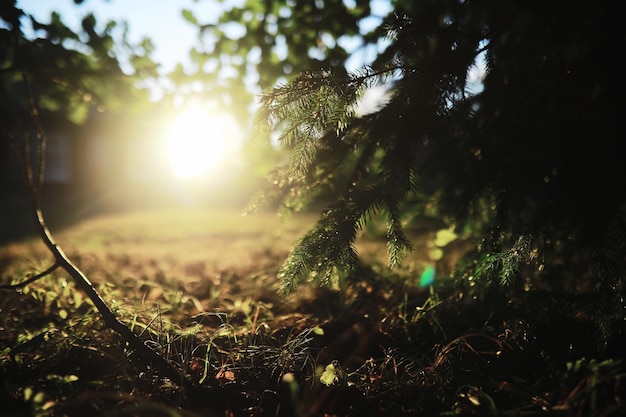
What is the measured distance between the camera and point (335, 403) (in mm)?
1702

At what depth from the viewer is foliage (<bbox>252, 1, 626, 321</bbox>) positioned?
4.26ft

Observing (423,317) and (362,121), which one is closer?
(362,121)

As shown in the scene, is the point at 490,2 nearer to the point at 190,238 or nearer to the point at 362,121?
the point at 362,121

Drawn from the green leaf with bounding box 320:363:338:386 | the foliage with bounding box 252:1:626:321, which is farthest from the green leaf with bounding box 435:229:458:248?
the green leaf with bounding box 320:363:338:386

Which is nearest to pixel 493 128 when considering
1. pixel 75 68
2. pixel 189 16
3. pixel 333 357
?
pixel 333 357

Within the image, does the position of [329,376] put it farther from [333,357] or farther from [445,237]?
[445,237]

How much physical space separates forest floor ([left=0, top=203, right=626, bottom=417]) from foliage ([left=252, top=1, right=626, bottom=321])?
274 mm

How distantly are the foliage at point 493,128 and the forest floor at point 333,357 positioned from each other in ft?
0.90

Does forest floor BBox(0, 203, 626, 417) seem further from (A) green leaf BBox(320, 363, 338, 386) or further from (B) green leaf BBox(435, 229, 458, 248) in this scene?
(B) green leaf BBox(435, 229, 458, 248)

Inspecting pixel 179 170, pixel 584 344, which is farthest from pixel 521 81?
pixel 179 170

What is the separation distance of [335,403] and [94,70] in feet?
12.3

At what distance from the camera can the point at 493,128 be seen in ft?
6.52

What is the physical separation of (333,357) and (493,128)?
143 cm

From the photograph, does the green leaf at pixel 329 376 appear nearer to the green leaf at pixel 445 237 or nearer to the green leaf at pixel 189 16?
the green leaf at pixel 445 237
